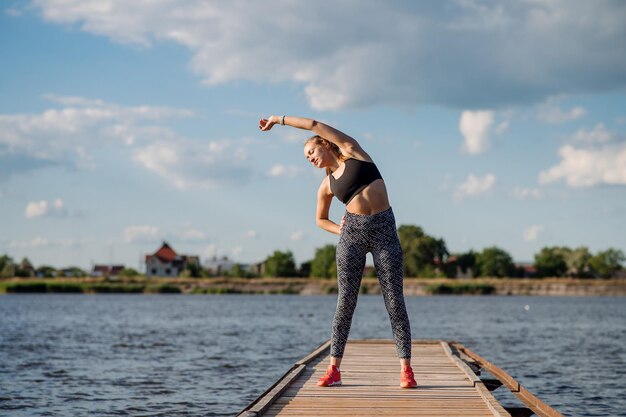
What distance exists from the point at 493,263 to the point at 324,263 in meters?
31.1

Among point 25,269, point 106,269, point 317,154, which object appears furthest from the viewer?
point 106,269

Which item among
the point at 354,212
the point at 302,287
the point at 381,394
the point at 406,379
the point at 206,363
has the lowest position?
the point at 206,363

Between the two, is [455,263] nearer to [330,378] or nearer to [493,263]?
[493,263]

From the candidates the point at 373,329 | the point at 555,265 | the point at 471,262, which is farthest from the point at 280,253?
the point at 373,329

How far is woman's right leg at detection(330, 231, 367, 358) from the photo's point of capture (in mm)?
7887

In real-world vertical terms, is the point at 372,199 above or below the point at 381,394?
above

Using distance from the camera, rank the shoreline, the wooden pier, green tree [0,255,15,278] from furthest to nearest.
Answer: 1. green tree [0,255,15,278]
2. the shoreline
3. the wooden pier

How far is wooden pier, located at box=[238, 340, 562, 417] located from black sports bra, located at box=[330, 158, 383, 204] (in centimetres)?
199

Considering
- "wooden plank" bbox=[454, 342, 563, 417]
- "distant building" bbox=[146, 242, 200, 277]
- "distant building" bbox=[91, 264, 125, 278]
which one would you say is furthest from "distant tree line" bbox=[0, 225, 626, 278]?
"wooden plank" bbox=[454, 342, 563, 417]

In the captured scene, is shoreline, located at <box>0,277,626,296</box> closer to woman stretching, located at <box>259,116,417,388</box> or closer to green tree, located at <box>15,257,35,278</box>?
green tree, located at <box>15,257,35,278</box>

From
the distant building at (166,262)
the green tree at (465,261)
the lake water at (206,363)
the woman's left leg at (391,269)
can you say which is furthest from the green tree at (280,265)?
the woman's left leg at (391,269)

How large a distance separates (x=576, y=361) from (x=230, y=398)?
1340cm

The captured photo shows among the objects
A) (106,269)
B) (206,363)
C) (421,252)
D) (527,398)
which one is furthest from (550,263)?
(527,398)

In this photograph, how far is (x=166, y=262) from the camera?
159875 millimetres
